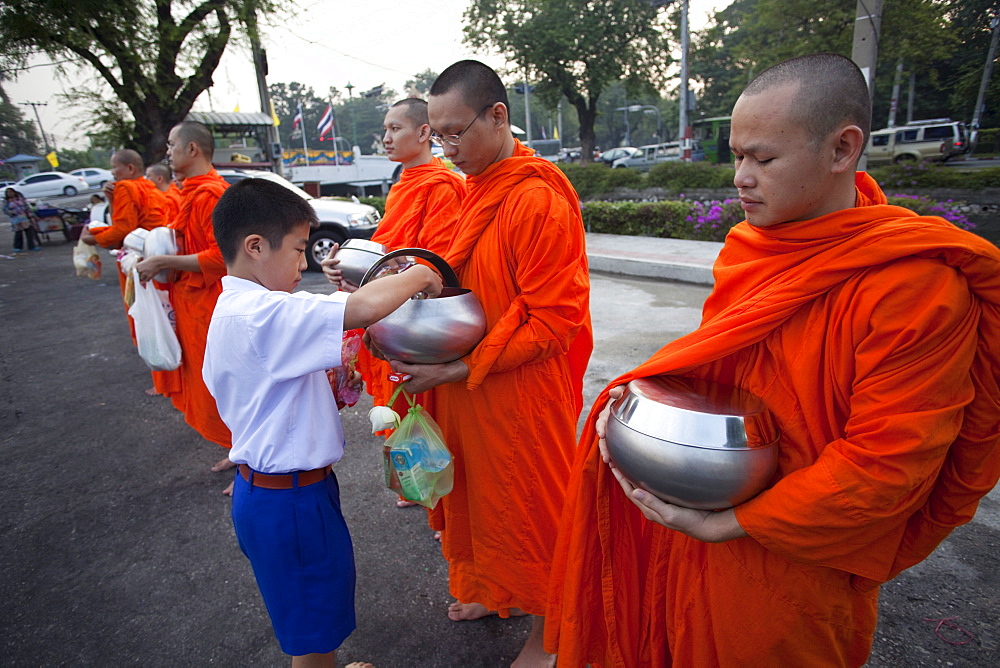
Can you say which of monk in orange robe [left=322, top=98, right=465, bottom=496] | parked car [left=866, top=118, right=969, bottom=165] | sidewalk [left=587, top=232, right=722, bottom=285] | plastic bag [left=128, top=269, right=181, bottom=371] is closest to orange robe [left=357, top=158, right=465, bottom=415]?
monk in orange robe [left=322, top=98, right=465, bottom=496]

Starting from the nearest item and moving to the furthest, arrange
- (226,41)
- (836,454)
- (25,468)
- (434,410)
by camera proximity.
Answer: (836,454) < (434,410) < (25,468) < (226,41)

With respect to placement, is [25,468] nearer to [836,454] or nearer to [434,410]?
[434,410]

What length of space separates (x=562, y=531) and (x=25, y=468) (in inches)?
153

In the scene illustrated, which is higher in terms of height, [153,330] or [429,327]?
[429,327]

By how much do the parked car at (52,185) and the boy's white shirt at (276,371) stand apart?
99.8ft

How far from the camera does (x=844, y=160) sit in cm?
114

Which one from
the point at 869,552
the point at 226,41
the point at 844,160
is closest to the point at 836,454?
the point at 869,552

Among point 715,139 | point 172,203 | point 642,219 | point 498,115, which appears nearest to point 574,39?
point 715,139

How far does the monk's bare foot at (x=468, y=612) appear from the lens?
7.68 feet

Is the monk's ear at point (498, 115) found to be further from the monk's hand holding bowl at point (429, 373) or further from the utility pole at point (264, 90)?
the utility pole at point (264, 90)

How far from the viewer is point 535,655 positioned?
207 centimetres

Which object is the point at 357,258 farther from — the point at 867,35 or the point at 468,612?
the point at 867,35

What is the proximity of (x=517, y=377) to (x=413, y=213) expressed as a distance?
3.91 ft

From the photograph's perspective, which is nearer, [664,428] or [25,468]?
[664,428]
